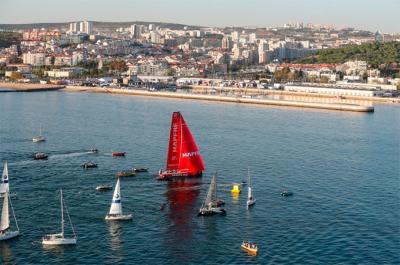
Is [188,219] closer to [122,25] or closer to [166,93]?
[166,93]

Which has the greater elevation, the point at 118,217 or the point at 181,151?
the point at 181,151

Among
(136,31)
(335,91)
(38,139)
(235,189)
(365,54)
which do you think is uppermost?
(136,31)

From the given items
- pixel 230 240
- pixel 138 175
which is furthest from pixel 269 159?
pixel 230 240

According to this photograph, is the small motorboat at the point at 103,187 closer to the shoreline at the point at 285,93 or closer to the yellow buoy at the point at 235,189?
the yellow buoy at the point at 235,189

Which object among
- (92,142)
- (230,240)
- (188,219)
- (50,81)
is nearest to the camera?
(230,240)

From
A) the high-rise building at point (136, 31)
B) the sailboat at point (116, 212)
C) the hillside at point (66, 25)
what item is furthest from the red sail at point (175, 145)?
the hillside at point (66, 25)

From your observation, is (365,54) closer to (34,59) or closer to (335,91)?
(335,91)

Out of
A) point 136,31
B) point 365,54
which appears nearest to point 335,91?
point 365,54
